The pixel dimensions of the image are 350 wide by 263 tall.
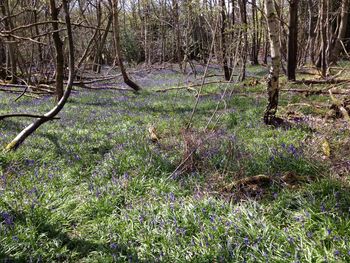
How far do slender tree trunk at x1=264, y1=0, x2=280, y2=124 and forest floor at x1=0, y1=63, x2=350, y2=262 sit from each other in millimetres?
549

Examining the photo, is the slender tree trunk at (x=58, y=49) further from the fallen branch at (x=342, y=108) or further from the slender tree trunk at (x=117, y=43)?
the fallen branch at (x=342, y=108)

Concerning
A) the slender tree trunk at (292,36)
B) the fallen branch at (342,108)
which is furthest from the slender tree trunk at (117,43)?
the fallen branch at (342,108)

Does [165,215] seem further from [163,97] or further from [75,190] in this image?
[163,97]

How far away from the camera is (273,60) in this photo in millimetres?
7957

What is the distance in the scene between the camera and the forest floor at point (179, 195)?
3686 mm

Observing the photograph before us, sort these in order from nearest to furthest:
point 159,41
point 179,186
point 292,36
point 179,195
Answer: point 179,195 < point 179,186 < point 292,36 < point 159,41

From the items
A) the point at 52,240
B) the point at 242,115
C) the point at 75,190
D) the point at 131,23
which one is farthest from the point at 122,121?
the point at 131,23

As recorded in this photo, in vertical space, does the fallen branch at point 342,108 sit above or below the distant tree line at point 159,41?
below

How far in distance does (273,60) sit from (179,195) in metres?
4.56

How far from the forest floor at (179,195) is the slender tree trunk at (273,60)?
1.80ft

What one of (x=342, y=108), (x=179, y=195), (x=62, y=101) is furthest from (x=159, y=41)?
(x=179, y=195)

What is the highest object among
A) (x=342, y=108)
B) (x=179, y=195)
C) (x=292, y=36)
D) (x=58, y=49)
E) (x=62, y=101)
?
(x=292, y=36)

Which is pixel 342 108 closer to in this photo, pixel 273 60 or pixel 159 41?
pixel 273 60

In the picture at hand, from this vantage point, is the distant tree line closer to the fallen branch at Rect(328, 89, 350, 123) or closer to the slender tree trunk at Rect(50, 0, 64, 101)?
the slender tree trunk at Rect(50, 0, 64, 101)
